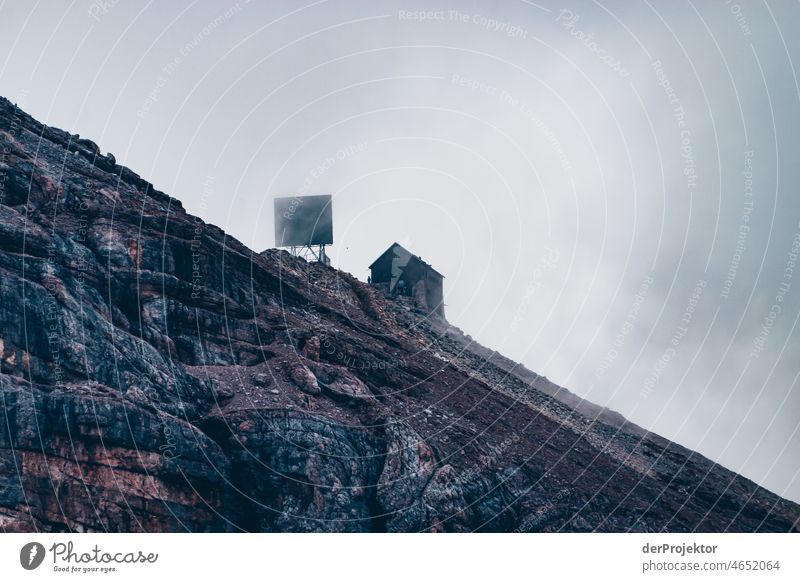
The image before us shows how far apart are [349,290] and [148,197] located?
106 feet

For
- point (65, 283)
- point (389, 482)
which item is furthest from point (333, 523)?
point (65, 283)

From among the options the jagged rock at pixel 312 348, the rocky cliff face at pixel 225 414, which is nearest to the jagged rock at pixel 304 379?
the rocky cliff face at pixel 225 414

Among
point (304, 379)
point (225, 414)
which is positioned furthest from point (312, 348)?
point (225, 414)

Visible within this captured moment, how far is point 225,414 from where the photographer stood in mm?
51500
